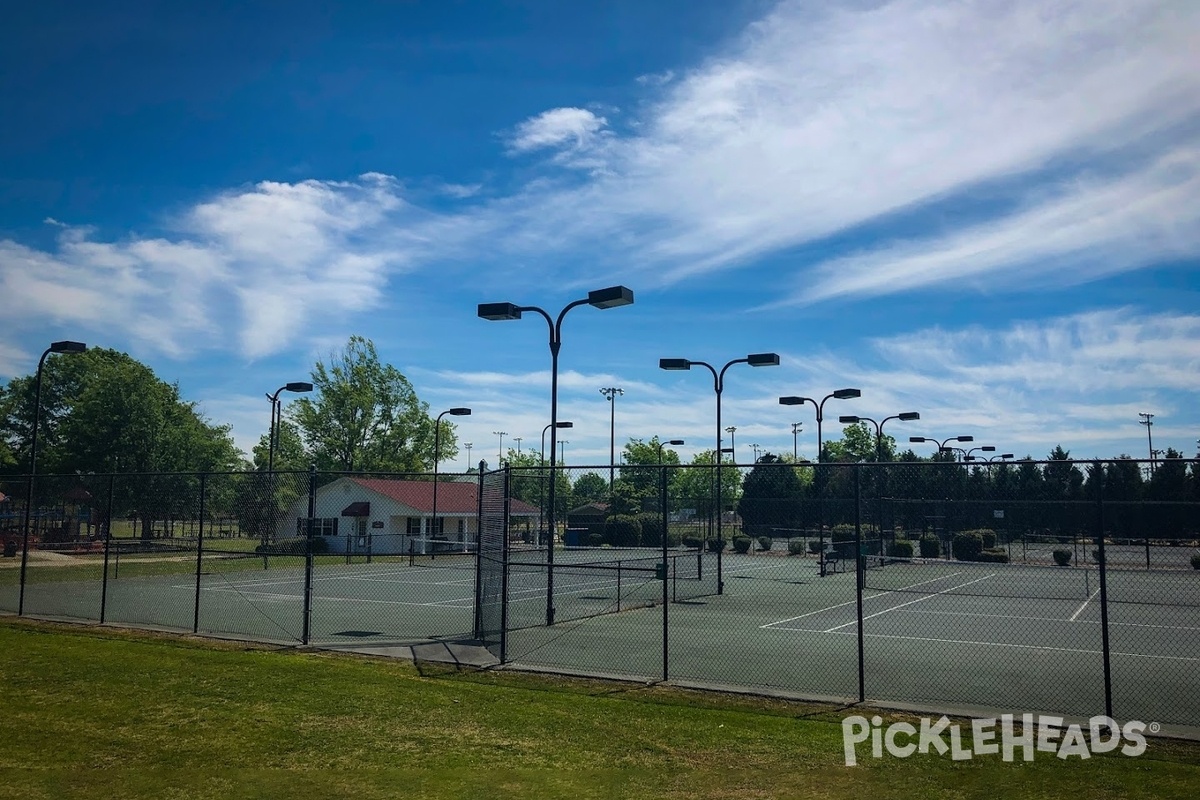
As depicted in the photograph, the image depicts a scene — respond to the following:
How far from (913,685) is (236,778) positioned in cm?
883

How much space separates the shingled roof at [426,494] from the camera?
4844 cm

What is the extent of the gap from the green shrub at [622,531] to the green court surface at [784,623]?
1.15m

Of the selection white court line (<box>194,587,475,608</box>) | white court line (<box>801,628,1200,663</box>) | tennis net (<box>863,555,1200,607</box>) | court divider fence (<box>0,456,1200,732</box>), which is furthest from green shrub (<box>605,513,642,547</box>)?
white court line (<box>801,628,1200,663</box>)

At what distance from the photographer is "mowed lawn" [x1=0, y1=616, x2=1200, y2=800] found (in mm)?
7305

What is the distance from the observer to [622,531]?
23.2 m

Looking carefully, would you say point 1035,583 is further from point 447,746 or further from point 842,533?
point 447,746

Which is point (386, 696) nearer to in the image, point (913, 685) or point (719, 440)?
point (913, 685)

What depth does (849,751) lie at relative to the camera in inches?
330

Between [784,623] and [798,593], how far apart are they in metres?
6.37

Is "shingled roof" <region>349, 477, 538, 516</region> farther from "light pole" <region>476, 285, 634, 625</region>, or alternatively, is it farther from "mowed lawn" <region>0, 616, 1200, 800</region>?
"mowed lawn" <region>0, 616, 1200, 800</region>

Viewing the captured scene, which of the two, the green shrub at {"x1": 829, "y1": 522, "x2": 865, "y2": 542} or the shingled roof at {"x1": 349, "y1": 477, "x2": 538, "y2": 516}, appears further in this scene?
the shingled roof at {"x1": 349, "y1": 477, "x2": 538, "y2": 516}

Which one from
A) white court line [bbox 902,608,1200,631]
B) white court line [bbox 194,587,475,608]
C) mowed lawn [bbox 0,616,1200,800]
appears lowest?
white court line [bbox 194,587,475,608]

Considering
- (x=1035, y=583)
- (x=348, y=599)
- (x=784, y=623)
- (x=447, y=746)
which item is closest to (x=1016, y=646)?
(x=784, y=623)

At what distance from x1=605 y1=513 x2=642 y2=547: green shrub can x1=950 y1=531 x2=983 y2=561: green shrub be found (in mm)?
8768
